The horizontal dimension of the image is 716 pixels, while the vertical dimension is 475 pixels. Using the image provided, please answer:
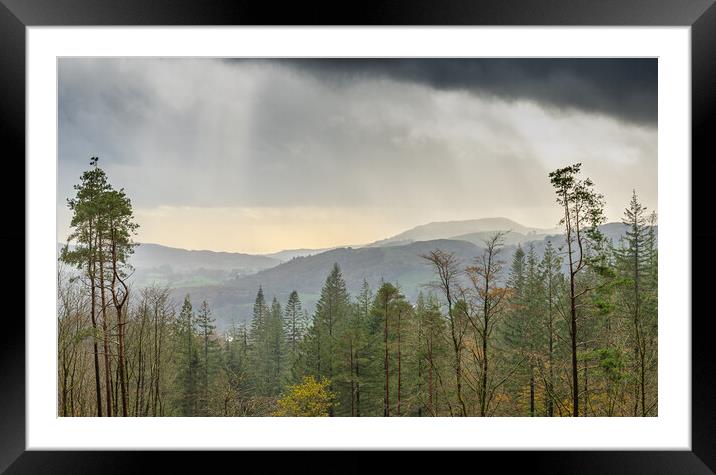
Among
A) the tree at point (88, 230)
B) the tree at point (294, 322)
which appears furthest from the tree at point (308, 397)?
the tree at point (88, 230)

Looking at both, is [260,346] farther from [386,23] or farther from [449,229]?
[386,23]

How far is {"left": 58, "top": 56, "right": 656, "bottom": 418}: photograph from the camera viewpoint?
22.7 ft

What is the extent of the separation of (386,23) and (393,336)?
623 cm

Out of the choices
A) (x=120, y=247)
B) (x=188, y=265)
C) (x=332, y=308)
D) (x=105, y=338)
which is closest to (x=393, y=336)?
(x=332, y=308)

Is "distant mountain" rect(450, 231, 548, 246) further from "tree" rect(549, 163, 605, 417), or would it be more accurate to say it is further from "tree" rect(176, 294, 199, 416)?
"tree" rect(176, 294, 199, 416)

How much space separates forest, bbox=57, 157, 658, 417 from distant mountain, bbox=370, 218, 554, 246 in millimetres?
254

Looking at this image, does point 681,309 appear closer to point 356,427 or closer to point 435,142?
point 356,427

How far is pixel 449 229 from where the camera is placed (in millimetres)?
7648

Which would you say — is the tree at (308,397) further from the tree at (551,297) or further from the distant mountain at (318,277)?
the tree at (551,297)

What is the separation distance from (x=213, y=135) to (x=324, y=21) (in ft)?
18.3

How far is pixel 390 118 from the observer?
24.4 ft

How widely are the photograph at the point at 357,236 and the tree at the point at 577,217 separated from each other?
3 centimetres

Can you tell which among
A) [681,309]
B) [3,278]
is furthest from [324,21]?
[681,309]

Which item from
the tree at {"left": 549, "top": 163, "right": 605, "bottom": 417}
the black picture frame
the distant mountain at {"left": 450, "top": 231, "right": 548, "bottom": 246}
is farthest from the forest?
the black picture frame
